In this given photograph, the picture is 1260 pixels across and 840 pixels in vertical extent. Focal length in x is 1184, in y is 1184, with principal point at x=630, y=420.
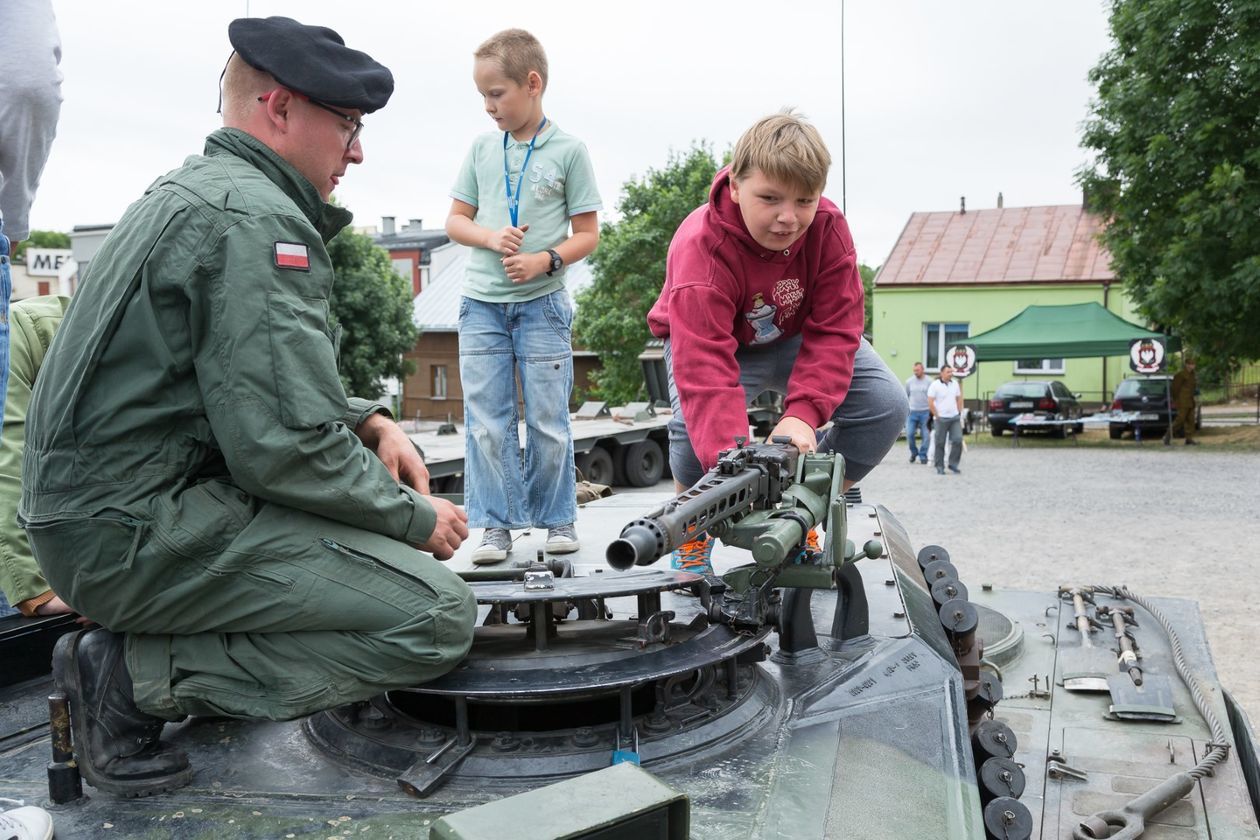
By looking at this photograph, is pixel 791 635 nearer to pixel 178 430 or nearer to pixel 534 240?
pixel 178 430

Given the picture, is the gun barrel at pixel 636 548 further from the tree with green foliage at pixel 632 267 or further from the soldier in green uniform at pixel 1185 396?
the tree with green foliage at pixel 632 267

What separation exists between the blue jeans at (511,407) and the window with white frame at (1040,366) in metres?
30.1

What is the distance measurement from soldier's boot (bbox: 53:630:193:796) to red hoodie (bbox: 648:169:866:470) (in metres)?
1.58

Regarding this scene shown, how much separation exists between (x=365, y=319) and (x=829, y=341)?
24.5 metres

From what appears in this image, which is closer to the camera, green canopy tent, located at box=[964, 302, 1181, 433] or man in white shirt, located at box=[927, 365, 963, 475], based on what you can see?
man in white shirt, located at box=[927, 365, 963, 475]

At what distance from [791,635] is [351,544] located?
45.4 inches

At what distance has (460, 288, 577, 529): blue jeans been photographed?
13.8ft

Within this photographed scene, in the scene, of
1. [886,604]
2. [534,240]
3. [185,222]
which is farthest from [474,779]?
[534,240]

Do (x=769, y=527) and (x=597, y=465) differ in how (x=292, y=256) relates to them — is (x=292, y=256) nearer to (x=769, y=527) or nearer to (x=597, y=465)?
(x=769, y=527)

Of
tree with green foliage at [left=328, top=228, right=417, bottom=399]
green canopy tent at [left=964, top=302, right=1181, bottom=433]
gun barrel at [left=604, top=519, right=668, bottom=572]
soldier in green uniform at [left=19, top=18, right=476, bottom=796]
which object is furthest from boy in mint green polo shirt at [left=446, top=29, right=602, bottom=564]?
tree with green foliage at [left=328, top=228, right=417, bottom=399]

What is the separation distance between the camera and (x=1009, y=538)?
10.7 metres

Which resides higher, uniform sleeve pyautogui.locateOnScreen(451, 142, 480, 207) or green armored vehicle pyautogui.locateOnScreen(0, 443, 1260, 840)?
uniform sleeve pyautogui.locateOnScreen(451, 142, 480, 207)

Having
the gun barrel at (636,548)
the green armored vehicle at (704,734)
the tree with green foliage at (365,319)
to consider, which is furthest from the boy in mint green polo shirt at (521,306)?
the tree with green foliage at (365,319)

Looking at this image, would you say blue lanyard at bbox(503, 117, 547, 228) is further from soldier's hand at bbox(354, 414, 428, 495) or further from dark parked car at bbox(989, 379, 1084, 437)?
dark parked car at bbox(989, 379, 1084, 437)
